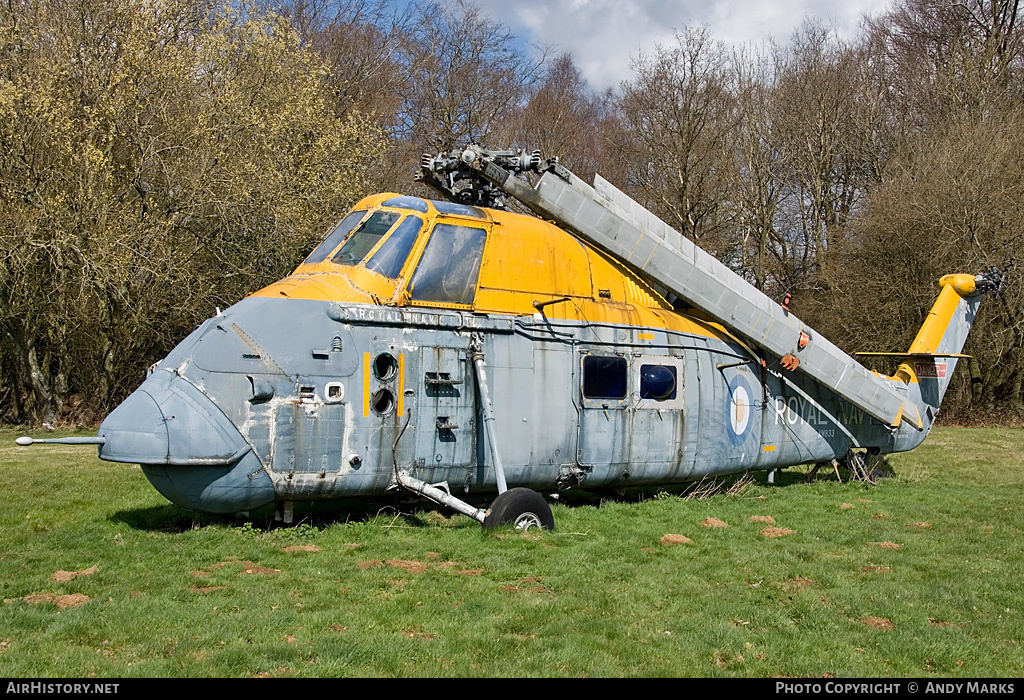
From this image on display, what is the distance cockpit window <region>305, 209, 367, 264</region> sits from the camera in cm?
1000

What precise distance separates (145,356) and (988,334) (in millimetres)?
25713

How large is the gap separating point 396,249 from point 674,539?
4571mm

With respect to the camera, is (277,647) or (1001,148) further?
(1001,148)

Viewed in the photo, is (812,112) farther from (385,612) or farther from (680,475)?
(385,612)

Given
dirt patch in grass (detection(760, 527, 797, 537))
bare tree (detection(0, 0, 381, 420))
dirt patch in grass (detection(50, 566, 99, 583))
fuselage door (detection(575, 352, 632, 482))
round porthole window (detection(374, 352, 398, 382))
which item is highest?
bare tree (detection(0, 0, 381, 420))

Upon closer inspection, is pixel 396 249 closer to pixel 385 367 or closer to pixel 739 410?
pixel 385 367

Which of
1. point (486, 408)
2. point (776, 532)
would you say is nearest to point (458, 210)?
point (486, 408)

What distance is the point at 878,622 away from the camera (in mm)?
7234

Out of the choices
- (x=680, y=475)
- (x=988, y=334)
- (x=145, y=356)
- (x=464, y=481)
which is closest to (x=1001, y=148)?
(x=988, y=334)

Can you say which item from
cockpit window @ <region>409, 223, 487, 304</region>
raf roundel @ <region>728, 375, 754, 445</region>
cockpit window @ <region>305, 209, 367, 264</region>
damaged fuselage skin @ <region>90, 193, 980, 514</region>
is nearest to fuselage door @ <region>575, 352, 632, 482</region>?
damaged fuselage skin @ <region>90, 193, 980, 514</region>

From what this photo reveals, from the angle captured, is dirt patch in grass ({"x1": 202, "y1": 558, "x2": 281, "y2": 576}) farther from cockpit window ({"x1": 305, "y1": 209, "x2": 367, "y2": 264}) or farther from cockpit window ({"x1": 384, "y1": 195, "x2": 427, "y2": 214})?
cockpit window ({"x1": 384, "y1": 195, "x2": 427, "y2": 214})

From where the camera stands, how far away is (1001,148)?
27016mm

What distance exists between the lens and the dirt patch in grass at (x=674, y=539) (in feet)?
32.1

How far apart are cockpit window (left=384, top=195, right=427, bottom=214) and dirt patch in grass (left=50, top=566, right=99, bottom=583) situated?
4895 mm
